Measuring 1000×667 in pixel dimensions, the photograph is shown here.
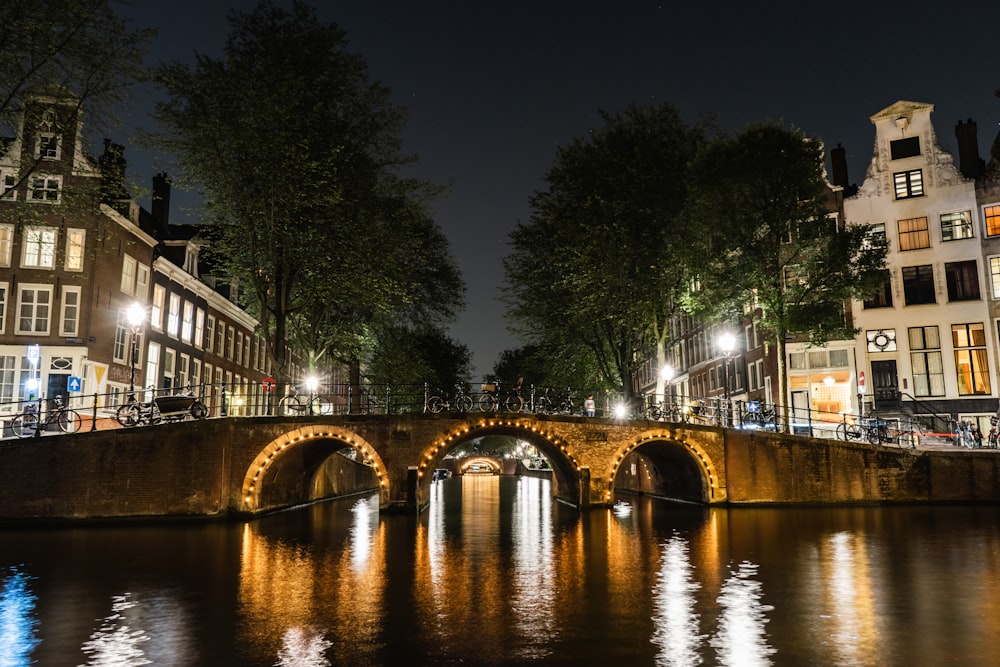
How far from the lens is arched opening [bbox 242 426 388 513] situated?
25.2 meters

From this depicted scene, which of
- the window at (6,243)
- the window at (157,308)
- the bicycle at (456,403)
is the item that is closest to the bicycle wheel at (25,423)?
the window at (6,243)

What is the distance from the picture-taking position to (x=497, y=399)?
28422mm

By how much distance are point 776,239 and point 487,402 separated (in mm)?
13260

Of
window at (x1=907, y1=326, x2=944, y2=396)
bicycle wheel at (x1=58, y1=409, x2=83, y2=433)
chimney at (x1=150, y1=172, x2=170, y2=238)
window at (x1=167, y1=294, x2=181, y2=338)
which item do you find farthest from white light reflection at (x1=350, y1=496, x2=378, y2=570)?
window at (x1=907, y1=326, x2=944, y2=396)

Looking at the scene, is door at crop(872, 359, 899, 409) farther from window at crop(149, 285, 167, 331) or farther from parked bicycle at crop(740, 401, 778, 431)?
window at crop(149, 285, 167, 331)

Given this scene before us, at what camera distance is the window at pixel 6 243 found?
29.6 m

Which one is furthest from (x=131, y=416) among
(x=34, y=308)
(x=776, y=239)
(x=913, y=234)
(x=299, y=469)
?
(x=913, y=234)

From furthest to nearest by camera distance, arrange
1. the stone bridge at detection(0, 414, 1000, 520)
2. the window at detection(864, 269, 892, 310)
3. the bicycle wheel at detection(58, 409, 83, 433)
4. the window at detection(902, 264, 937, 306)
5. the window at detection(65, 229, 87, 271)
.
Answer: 1. the window at detection(864, 269, 892, 310)
2. the window at detection(902, 264, 937, 306)
3. the window at detection(65, 229, 87, 271)
4. the bicycle wheel at detection(58, 409, 83, 433)
5. the stone bridge at detection(0, 414, 1000, 520)

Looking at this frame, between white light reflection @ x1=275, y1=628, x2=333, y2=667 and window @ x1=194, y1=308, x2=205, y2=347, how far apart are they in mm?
34874

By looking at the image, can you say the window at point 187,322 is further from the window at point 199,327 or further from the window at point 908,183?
the window at point 908,183

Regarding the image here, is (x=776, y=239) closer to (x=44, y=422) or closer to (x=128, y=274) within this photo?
(x=44, y=422)

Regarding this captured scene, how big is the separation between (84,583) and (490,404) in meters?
17.1

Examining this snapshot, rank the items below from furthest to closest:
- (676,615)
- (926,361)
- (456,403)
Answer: (926,361)
(456,403)
(676,615)

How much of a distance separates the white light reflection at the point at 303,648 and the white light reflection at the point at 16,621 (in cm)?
258
